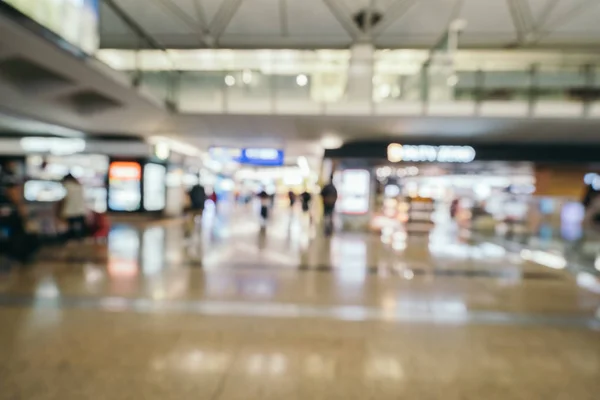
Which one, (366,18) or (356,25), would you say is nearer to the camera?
(366,18)

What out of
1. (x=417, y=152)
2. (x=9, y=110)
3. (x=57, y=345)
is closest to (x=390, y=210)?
(x=417, y=152)

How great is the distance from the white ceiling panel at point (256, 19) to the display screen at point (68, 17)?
38.6 ft

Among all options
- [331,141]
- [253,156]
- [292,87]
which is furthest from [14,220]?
[331,141]

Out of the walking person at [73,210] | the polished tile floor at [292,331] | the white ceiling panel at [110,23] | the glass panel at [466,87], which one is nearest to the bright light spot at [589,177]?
the glass panel at [466,87]

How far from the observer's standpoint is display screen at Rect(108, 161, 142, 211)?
20766mm

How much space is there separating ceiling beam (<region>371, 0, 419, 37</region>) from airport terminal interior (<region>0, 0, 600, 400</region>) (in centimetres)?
12

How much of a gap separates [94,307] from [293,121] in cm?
1381

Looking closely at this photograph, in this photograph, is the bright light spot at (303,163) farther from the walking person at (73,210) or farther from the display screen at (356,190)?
the walking person at (73,210)

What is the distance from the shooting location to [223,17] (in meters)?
21.8

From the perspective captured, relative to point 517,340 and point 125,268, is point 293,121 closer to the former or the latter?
point 125,268

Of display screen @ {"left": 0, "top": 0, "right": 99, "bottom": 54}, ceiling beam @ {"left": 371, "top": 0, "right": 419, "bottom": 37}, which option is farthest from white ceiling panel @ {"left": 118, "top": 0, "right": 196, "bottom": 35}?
display screen @ {"left": 0, "top": 0, "right": 99, "bottom": 54}

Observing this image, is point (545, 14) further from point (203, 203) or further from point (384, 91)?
point (203, 203)

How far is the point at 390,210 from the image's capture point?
2867 cm

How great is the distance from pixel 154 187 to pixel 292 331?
18476 mm
